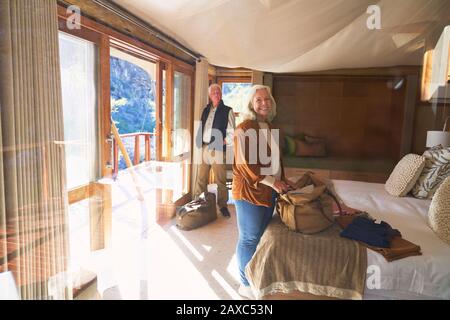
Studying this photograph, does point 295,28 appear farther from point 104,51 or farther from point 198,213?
point 198,213

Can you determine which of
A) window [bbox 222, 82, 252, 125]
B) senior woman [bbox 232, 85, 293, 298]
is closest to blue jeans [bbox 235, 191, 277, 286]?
senior woman [bbox 232, 85, 293, 298]

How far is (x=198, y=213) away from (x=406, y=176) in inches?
67.5

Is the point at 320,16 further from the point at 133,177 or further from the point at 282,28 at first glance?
the point at 133,177

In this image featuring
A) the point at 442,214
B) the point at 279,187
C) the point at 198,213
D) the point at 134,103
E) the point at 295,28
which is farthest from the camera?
the point at 198,213

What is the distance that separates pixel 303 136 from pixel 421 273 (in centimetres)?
312

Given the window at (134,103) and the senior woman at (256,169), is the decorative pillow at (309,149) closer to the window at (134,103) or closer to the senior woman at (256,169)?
the window at (134,103)

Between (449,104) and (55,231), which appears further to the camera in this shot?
(449,104)

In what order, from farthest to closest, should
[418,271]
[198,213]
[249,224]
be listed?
1. [198,213]
2. [249,224]
3. [418,271]

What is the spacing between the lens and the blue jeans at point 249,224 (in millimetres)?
1660

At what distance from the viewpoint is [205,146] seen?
Answer: 10.9 ft

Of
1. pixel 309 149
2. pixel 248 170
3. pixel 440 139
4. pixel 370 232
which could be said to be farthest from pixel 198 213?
pixel 440 139

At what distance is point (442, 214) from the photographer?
1396mm

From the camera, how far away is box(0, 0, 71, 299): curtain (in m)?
1.13

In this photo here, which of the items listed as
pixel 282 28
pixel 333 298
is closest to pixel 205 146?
pixel 282 28
